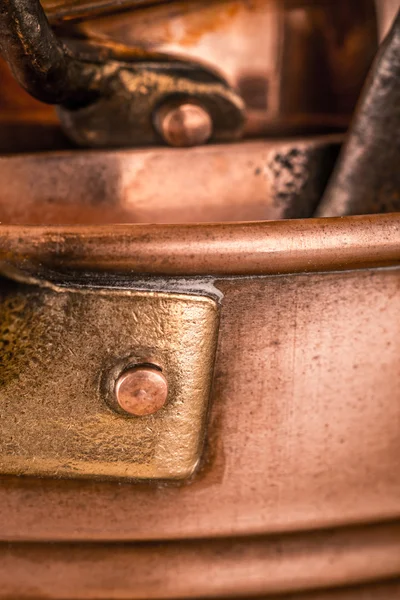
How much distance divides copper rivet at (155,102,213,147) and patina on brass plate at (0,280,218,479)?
22 cm

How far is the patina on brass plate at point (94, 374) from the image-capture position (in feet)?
1.25

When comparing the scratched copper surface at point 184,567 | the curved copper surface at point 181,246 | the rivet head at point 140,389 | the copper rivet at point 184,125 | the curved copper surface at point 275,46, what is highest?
the curved copper surface at point 275,46

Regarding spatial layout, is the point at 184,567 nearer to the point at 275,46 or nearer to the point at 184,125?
the point at 184,125

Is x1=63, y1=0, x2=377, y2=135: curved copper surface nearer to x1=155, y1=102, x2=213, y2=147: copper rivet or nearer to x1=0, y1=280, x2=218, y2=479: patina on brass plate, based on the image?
x1=155, y1=102, x2=213, y2=147: copper rivet

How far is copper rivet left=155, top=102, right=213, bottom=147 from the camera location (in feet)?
1.73

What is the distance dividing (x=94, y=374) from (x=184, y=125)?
27 centimetres

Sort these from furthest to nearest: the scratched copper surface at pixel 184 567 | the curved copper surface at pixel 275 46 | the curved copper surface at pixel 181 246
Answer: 1. the curved copper surface at pixel 275 46
2. the scratched copper surface at pixel 184 567
3. the curved copper surface at pixel 181 246

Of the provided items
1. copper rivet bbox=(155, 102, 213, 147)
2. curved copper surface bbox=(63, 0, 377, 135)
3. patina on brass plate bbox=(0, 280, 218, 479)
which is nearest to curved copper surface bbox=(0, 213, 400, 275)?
patina on brass plate bbox=(0, 280, 218, 479)

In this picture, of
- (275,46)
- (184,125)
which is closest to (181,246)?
(184,125)

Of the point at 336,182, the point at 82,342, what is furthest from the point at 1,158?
the point at 336,182

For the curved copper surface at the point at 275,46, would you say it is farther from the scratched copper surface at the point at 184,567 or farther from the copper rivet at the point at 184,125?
the scratched copper surface at the point at 184,567

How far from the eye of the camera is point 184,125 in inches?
20.7

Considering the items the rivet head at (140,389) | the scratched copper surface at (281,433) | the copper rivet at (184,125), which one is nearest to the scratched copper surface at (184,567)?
the scratched copper surface at (281,433)

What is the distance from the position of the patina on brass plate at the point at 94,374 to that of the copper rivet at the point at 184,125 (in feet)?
0.71
